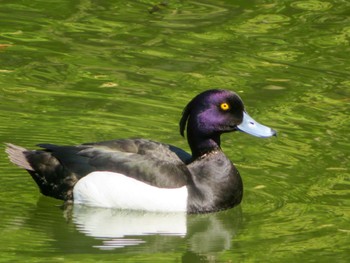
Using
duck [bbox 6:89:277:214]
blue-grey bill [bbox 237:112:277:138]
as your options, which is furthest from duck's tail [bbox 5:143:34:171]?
blue-grey bill [bbox 237:112:277:138]

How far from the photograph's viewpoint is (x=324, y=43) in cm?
1612

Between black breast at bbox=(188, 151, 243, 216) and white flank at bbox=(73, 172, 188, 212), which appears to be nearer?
white flank at bbox=(73, 172, 188, 212)

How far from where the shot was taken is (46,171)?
11.5 meters

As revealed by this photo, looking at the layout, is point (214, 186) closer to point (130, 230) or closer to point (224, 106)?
point (224, 106)

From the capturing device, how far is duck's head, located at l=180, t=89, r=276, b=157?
11.6m

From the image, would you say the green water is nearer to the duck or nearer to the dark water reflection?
the dark water reflection

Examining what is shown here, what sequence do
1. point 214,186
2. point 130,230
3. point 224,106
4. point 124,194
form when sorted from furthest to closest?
point 224,106 → point 214,186 → point 124,194 → point 130,230

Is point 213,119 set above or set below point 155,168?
above

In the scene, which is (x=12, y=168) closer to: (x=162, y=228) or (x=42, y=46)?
(x=162, y=228)

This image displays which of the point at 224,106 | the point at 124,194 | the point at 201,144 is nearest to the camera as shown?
the point at 124,194

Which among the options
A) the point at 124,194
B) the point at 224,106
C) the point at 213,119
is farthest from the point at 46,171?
the point at 224,106

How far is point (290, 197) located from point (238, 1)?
6427 mm

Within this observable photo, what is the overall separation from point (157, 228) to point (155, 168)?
69 centimetres

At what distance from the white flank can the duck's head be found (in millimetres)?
583
